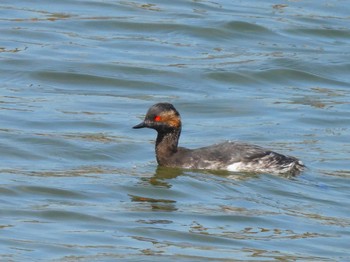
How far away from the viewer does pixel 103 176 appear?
13727mm

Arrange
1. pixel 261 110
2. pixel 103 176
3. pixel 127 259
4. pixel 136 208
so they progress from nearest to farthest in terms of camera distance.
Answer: pixel 127 259 → pixel 136 208 → pixel 103 176 → pixel 261 110

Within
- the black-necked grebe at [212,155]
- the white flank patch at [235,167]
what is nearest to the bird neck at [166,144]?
the black-necked grebe at [212,155]

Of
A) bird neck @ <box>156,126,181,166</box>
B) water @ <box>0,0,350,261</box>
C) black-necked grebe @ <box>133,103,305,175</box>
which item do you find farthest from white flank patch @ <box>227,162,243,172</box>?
bird neck @ <box>156,126,181,166</box>

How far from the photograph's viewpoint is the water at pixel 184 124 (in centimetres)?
1151

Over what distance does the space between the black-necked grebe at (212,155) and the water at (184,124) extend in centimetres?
12

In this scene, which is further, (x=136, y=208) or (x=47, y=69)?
(x=47, y=69)

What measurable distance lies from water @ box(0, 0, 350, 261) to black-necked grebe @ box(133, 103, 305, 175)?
0.12 m

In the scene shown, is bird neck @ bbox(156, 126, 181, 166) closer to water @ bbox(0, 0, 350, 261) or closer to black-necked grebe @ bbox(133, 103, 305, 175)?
black-necked grebe @ bbox(133, 103, 305, 175)

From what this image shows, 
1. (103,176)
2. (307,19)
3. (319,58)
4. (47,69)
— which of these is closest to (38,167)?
(103,176)

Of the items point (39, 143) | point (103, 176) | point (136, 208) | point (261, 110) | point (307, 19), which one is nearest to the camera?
point (136, 208)

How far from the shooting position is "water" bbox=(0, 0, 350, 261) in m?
11.5

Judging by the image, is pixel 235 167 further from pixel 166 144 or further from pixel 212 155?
pixel 166 144

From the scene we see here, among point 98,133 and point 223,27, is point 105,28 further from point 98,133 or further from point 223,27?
point 98,133

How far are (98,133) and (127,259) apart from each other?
5.08 meters
